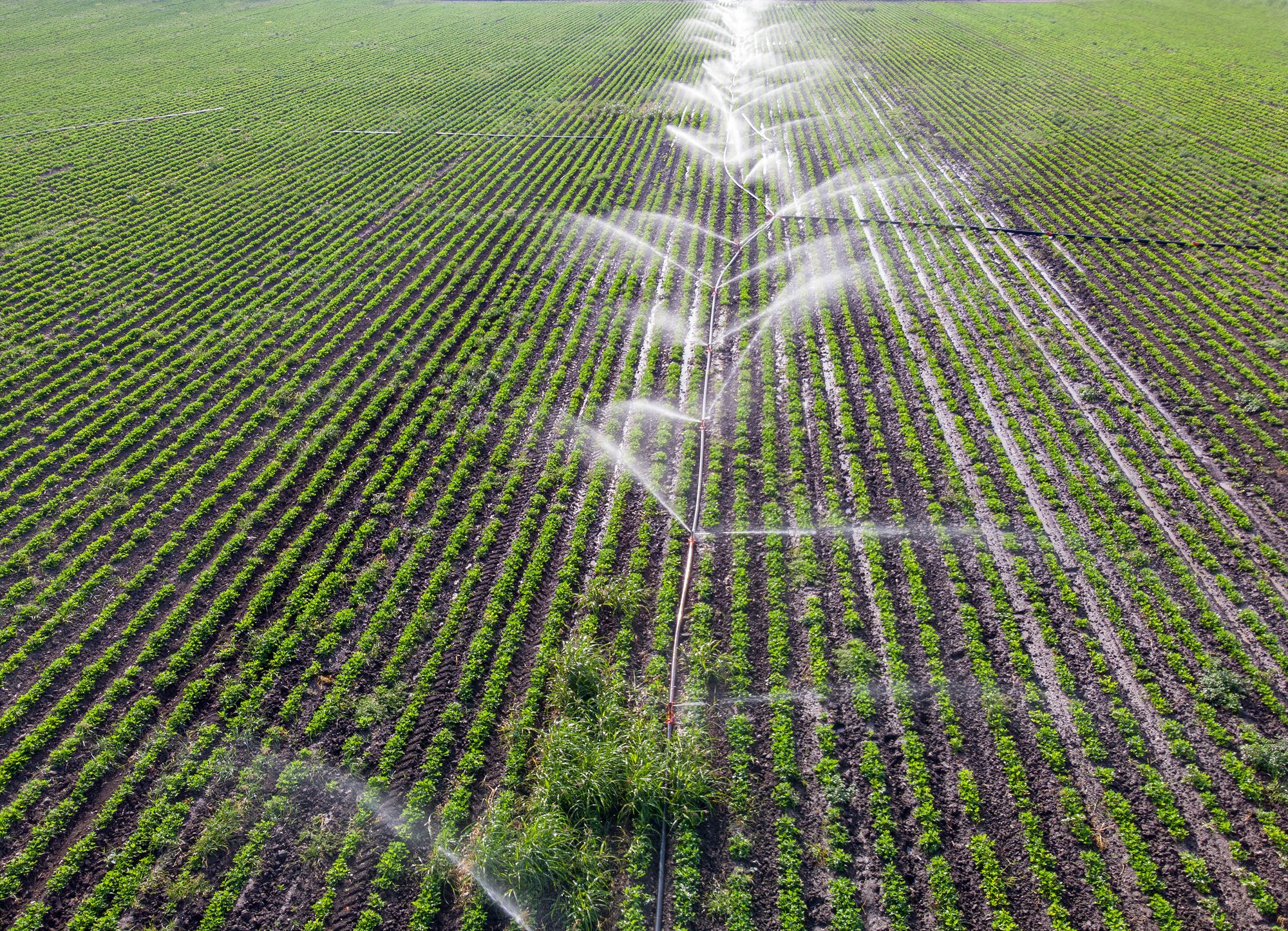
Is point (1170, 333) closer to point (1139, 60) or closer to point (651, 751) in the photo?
point (651, 751)

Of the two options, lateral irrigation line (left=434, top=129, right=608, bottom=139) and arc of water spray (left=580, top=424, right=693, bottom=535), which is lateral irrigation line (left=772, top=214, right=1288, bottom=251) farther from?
arc of water spray (left=580, top=424, right=693, bottom=535)

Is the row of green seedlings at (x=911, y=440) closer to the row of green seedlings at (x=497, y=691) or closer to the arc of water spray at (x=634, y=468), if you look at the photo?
the arc of water spray at (x=634, y=468)

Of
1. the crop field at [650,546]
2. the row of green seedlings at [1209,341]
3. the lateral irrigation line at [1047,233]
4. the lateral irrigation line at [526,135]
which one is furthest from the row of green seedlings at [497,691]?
the lateral irrigation line at [526,135]

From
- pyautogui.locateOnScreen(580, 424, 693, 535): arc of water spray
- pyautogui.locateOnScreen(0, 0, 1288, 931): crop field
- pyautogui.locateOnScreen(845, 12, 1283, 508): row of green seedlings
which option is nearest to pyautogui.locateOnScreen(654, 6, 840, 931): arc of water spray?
pyautogui.locateOnScreen(0, 0, 1288, 931): crop field

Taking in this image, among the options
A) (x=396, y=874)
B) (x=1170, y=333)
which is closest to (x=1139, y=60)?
(x=1170, y=333)

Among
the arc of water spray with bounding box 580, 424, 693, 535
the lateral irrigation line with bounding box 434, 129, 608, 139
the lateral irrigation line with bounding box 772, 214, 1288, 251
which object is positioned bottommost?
the arc of water spray with bounding box 580, 424, 693, 535

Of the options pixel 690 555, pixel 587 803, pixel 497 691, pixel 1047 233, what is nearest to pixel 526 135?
pixel 1047 233
